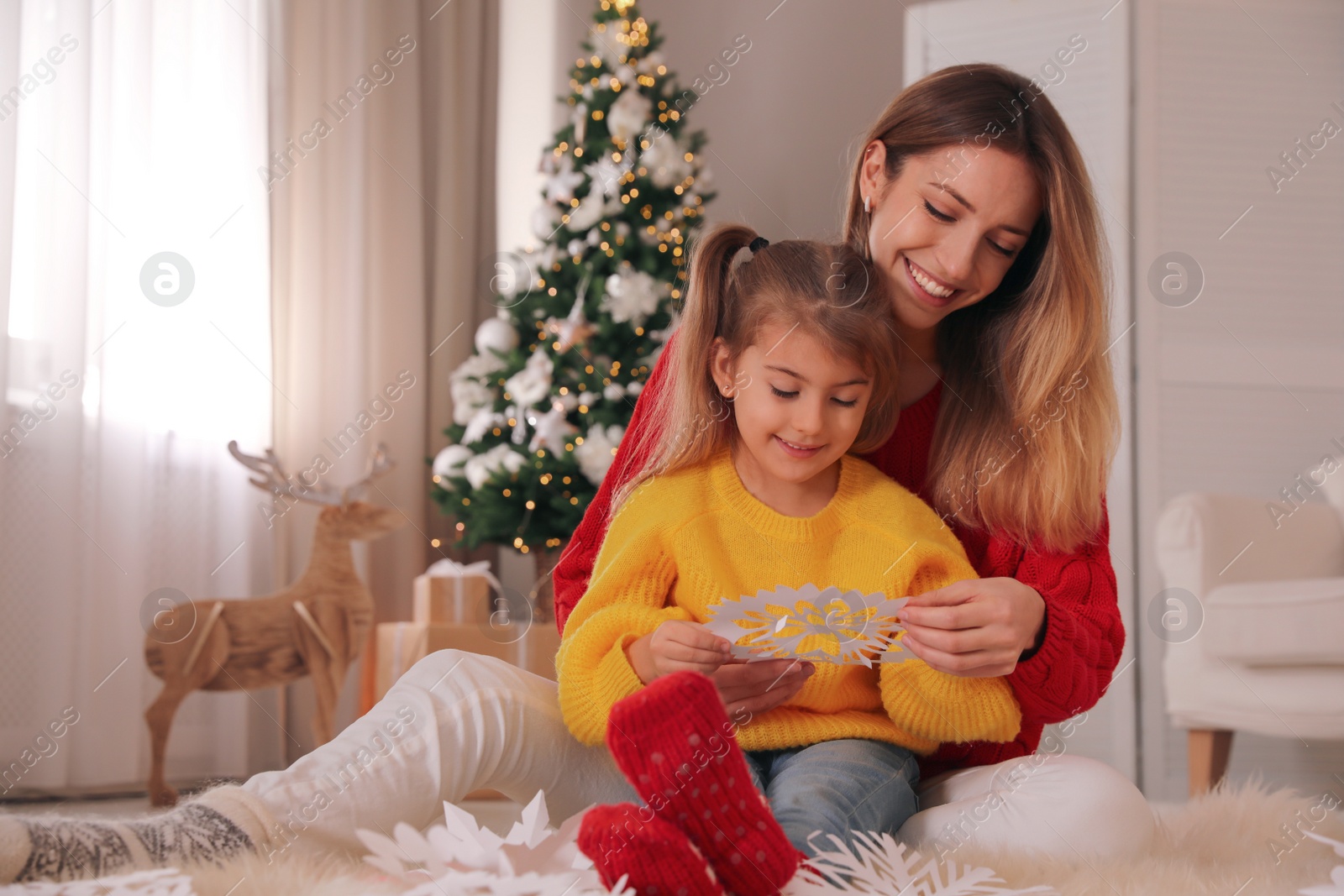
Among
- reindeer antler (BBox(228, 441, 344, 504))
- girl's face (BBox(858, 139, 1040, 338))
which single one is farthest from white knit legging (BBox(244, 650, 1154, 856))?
reindeer antler (BBox(228, 441, 344, 504))

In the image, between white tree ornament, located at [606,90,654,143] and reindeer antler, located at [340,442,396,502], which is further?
white tree ornament, located at [606,90,654,143]

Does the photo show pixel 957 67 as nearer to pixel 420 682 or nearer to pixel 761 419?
pixel 761 419

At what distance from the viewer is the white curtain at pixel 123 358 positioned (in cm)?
221

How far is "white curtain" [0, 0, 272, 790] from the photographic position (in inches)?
87.0

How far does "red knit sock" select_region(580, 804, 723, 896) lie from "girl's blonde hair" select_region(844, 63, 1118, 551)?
1.96ft

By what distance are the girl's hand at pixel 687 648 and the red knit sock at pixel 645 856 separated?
17 centimetres

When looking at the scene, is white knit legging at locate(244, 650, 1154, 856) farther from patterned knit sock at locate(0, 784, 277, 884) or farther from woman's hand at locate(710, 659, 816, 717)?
woman's hand at locate(710, 659, 816, 717)

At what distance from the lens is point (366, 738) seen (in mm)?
873

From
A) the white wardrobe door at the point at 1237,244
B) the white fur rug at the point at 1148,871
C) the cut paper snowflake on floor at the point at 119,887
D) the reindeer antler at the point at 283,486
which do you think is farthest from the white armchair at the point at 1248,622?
the cut paper snowflake on floor at the point at 119,887

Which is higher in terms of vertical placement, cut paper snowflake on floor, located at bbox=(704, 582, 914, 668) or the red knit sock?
cut paper snowflake on floor, located at bbox=(704, 582, 914, 668)

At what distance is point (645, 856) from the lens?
0.71 metres

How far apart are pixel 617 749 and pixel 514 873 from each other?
0.11 metres

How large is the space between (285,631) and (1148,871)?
183cm

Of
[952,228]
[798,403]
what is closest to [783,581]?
[798,403]
